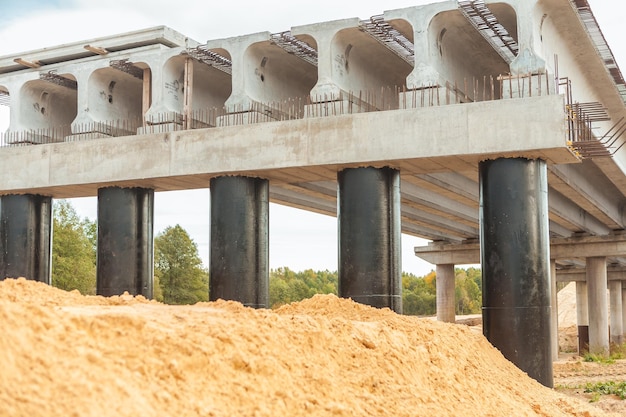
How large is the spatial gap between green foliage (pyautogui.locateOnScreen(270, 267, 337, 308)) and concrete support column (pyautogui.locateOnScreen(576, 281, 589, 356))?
40.6m

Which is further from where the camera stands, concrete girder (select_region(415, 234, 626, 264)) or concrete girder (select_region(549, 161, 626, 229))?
concrete girder (select_region(415, 234, 626, 264))

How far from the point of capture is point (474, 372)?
14023mm

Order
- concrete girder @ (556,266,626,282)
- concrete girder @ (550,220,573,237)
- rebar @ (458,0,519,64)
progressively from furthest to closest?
concrete girder @ (556,266,626,282), concrete girder @ (550,220,573,237), rebar @ (458,0,519,64)

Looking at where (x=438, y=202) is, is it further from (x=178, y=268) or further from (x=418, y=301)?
(x=418, y=301)

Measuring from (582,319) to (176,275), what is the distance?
36667 mm

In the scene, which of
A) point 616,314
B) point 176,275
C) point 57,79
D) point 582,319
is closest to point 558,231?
point 582,319

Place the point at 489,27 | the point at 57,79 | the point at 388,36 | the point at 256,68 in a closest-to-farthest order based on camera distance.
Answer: the point at 489,27, the point at 388,36, the point at 256,68, the point at 57,79

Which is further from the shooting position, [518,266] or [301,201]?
[301,201]

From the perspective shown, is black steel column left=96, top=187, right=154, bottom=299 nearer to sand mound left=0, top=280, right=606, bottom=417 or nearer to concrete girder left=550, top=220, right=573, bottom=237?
sand mound left=0, top=280, right=606, bottom=417

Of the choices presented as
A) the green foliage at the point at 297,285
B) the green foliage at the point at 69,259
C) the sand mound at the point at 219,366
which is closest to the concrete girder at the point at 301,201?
the sand mound at the point at 219,366

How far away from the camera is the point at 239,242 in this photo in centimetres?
2288

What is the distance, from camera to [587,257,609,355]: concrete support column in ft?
140

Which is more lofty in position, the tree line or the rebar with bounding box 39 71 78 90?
the rebar with bounding box 39 71 78 90

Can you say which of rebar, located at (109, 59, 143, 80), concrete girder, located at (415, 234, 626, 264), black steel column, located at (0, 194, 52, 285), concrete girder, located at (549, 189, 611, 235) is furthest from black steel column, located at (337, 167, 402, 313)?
concrete girder, located at (415, 234, 626, 264)
